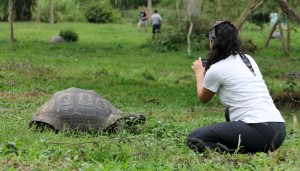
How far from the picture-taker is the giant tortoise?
272 inches

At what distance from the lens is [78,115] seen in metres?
6.92

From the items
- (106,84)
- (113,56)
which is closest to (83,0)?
(113,56)

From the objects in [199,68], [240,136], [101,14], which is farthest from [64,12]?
[240,136]

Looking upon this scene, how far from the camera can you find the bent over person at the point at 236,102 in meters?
5.25

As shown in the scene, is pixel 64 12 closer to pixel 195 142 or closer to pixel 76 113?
pixel 76 113

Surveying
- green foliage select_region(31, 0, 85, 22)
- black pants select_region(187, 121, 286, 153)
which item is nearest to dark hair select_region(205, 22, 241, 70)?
black pants select_region(187, 121, 286, 153)

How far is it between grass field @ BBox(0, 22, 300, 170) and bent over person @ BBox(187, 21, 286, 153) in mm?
183

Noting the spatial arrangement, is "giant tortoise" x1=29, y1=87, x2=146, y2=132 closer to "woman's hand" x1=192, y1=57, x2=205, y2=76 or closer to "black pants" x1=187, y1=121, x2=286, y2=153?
"woman's hand" x1=192, y1=57, x2=205, y2=76

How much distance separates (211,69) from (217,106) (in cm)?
Answer: 574

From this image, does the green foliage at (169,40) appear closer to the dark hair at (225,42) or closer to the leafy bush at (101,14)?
the dark hair at (225,42)

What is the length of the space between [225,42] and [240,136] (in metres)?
0.84

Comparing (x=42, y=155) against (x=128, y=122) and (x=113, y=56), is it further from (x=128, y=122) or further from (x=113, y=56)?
(x=113, y=56)

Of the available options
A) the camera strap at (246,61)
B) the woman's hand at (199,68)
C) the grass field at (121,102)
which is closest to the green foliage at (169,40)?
the grass field at (121,102)

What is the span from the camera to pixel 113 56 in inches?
728
